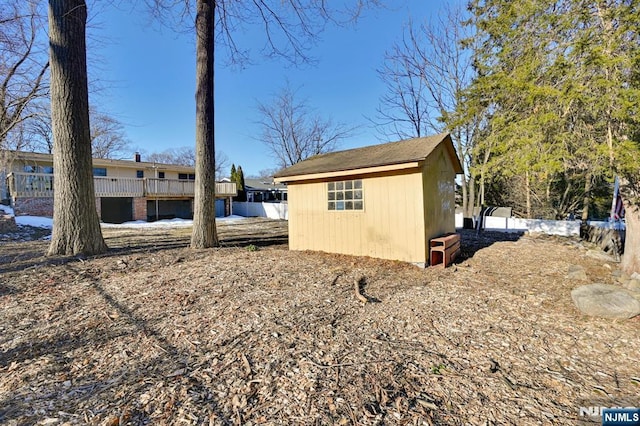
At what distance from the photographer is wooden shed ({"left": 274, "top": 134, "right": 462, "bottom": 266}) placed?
20.1ft

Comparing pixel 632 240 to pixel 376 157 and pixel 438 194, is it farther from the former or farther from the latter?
pixel 376 157

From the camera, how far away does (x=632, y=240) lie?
529cm

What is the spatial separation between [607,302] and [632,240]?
2701 millimetres

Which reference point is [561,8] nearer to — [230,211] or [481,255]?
[481,255]

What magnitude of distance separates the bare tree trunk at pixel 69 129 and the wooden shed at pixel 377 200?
14.5 feet

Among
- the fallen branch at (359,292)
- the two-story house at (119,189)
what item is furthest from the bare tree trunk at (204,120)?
the two-story house at (119,189)

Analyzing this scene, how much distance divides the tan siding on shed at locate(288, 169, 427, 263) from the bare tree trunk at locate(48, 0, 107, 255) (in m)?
4.67

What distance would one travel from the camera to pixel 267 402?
6.72 feet

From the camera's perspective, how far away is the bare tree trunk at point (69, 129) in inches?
234

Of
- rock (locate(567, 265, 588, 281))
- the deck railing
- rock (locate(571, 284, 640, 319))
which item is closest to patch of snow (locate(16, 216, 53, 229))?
the deck railing

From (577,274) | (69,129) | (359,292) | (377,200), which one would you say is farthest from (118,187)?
(577,274)

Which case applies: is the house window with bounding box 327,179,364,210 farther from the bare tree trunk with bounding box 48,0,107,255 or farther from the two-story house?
the two-story house

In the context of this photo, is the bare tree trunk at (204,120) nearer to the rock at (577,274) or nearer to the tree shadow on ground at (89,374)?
the tree shadow on ground at (89,374)

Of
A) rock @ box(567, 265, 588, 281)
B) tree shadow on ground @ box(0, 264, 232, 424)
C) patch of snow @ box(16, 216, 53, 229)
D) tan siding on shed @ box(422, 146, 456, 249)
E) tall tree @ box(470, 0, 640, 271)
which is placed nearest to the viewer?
tree shadow on ground @ box(0, 264, 232, 424)
